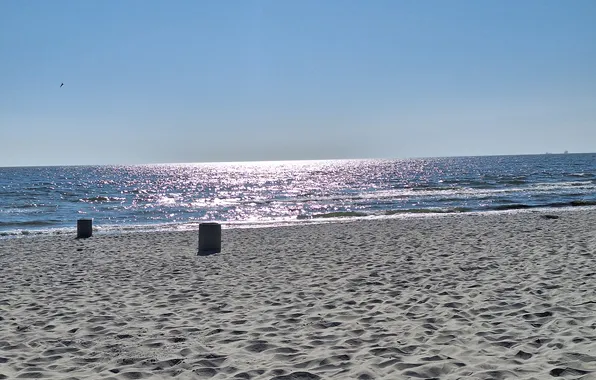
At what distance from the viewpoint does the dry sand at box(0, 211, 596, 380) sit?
14.6 feet

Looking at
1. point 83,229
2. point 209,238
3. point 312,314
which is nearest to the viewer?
point 312,314

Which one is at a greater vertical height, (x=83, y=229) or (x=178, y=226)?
(x=83, y=229)

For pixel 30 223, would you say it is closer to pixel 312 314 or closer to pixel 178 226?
pixel 178 226

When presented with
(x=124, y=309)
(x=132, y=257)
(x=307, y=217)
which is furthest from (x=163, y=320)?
Result: (x=307, y=217)

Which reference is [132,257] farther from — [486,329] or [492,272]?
[486,329]

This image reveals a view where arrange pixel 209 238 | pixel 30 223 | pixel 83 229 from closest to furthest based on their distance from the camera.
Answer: pixel 209 238, pixel 83 229, pixel 30 223

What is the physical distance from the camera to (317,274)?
868 centimetres

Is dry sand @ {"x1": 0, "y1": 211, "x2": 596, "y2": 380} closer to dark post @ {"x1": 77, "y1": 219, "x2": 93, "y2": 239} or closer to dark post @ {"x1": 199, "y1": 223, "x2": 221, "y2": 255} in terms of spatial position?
dark post @ {"x1": 199, "y1": 223, "x2": 221, "y2": 255}

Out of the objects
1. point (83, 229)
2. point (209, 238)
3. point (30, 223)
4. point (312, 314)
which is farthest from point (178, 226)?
point (312, 314)

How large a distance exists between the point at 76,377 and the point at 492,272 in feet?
20.7

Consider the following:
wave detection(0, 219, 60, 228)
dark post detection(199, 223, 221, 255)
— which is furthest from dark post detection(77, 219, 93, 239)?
wave detection(0, 219, 60, 228)

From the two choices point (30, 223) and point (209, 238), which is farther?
point (30, 223)

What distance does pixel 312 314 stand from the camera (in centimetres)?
610

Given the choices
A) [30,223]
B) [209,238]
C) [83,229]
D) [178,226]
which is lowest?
[30,223]
